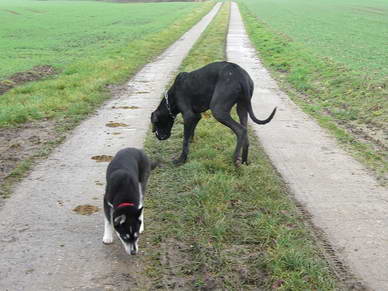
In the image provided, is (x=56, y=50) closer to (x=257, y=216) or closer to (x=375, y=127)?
(x=375, y=127)

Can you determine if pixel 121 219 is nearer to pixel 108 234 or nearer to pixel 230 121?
pixel 108 234

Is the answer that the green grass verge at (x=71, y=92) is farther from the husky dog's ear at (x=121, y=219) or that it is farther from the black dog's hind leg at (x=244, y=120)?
the husky dog's ear at (x=121, y=219)

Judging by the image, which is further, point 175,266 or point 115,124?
point 115,124

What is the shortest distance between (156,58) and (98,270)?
705 inches

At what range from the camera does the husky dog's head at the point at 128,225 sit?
4.68 m

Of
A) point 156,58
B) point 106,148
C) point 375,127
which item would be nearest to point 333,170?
point 375,127

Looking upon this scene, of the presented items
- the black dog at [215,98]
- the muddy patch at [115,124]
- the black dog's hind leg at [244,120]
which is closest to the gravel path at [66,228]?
the muddy patch at [115,124]

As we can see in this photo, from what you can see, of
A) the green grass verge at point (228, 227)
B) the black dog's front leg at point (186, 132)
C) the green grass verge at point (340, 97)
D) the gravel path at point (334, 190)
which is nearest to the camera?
the green grass verge at point (228, 227)

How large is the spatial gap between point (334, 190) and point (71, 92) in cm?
892

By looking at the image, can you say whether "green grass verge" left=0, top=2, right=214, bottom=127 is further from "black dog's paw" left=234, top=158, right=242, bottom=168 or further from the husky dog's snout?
the husky dog's snout

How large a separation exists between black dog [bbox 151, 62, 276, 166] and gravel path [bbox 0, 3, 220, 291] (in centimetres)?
137

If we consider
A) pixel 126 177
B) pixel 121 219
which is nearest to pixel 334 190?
pixel 126 177

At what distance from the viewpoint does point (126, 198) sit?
5055mm

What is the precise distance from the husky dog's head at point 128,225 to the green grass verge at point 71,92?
660 centimetres
